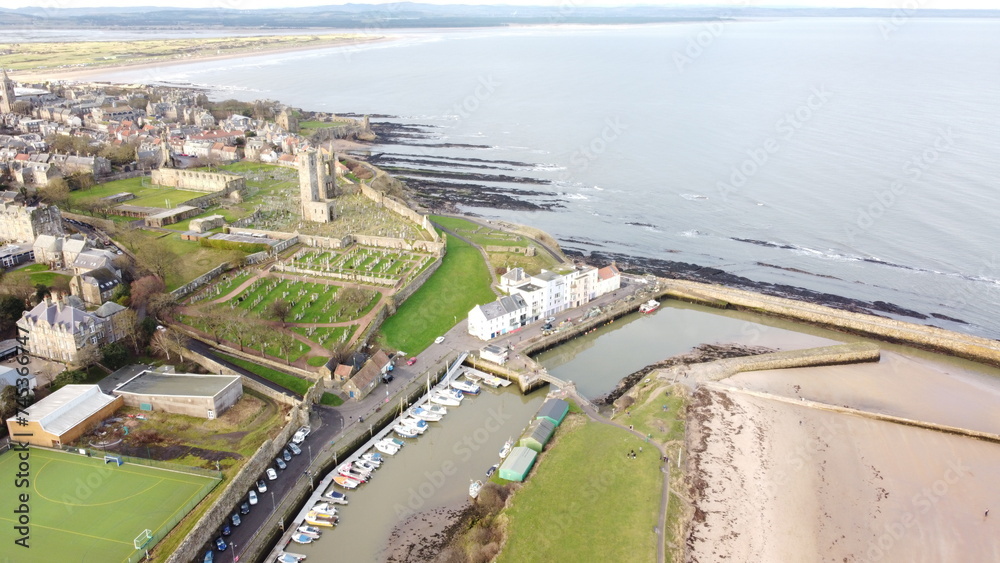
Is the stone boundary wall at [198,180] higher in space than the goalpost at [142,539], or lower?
higher

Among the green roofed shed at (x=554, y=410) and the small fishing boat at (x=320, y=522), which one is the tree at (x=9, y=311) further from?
the green roofed shed at (x=554, y=410)

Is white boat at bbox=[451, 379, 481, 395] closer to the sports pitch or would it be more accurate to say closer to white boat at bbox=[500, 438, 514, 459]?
white boat at bbox=[500, 438, 514, 459]

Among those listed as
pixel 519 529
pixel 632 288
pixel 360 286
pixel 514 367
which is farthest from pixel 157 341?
pixel 632 288

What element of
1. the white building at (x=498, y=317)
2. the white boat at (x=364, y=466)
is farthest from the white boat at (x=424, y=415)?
the white building at (x=498, y=317)

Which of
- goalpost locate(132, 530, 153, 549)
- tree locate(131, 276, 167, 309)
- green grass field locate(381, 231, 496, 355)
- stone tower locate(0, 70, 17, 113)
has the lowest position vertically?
green grass field locate(381, 231, 496, 355)

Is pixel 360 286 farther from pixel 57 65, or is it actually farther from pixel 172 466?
pixel 57 65

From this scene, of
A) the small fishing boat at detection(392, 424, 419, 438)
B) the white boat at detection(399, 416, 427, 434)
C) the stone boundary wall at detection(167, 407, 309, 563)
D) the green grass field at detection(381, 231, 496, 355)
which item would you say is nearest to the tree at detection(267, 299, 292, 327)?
the green grass field at detection(381, 231, 496, 355)
